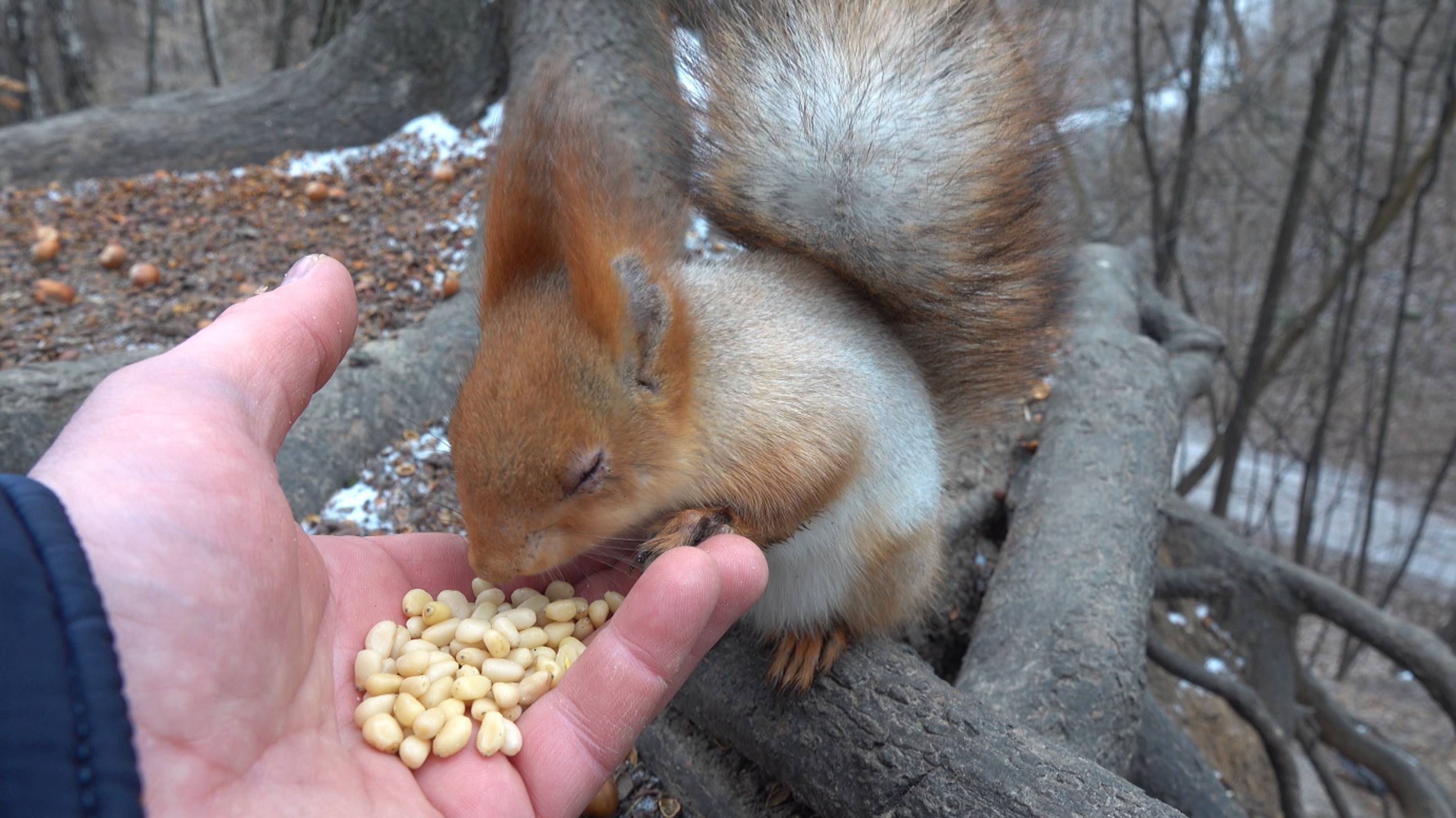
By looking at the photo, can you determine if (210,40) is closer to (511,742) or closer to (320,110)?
(320,110)

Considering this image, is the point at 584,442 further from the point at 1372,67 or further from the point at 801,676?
the point at 1372,67

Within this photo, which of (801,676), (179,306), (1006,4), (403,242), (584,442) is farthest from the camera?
(403,242)

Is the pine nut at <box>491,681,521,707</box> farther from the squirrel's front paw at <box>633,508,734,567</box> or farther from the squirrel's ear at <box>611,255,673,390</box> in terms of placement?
the squirrel's ear at <box>611,255,673,390</box>

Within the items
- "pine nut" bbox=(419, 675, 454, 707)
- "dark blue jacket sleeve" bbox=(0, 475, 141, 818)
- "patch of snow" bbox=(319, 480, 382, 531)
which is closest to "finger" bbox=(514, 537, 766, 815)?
"pine nut" bbox=(419, 675, 454, 707)

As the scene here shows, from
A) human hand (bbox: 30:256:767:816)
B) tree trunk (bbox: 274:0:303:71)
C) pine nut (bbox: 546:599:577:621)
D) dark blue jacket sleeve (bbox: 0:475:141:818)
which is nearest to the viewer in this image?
dark blue jacket sleeve (bbox: 0:475:141:818)

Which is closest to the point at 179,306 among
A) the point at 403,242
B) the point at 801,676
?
the point at 403,242

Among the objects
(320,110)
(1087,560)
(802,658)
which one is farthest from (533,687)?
(320,110)

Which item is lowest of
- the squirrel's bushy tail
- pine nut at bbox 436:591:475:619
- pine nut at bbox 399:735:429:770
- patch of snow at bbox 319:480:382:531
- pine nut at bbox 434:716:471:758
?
pine nut at bbox 399:735:429:770
